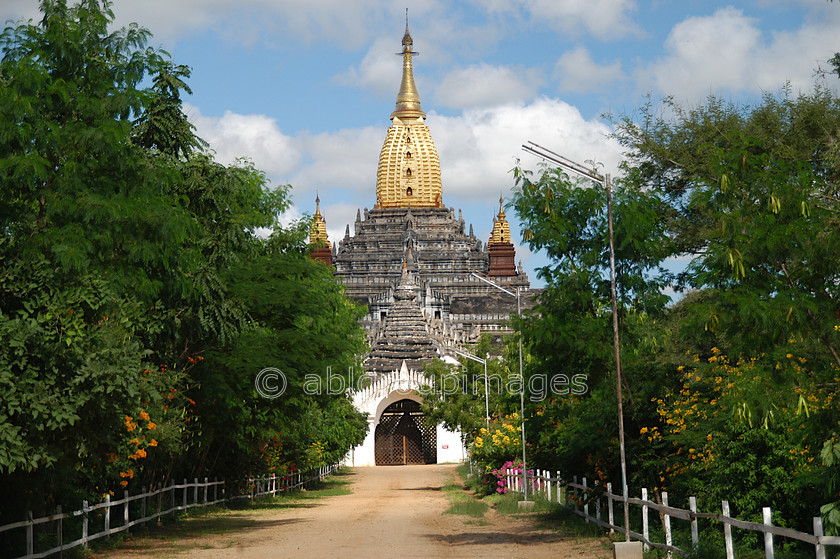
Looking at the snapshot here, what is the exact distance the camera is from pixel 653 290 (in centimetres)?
2256

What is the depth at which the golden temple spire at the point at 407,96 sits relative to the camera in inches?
4734

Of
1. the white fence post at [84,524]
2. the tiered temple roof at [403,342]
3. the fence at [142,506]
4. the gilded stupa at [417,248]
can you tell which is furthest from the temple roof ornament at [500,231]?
the white fence post at [84,524]

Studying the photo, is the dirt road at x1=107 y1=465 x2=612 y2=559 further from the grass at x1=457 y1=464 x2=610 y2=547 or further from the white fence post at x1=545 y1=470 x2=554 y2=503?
the white fence post at x1=545 y1=470 x2=554 y2=503

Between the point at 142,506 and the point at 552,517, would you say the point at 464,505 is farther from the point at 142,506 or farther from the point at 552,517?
the point at 142,506

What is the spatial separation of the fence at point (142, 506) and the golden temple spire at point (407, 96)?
77.3 meters

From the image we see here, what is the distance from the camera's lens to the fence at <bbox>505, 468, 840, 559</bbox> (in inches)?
463

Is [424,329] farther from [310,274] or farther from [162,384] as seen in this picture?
[162,384]

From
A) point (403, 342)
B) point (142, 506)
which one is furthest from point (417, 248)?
point (142, 506)

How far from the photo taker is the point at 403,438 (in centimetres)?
7581

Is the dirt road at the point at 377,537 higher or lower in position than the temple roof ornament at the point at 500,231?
lower

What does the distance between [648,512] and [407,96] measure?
102m

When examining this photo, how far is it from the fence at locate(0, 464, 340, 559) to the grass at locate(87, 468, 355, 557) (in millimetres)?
217

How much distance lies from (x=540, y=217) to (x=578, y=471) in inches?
220

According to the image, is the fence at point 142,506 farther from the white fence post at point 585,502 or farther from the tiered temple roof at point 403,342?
the tiered temple roof at point 403,342
